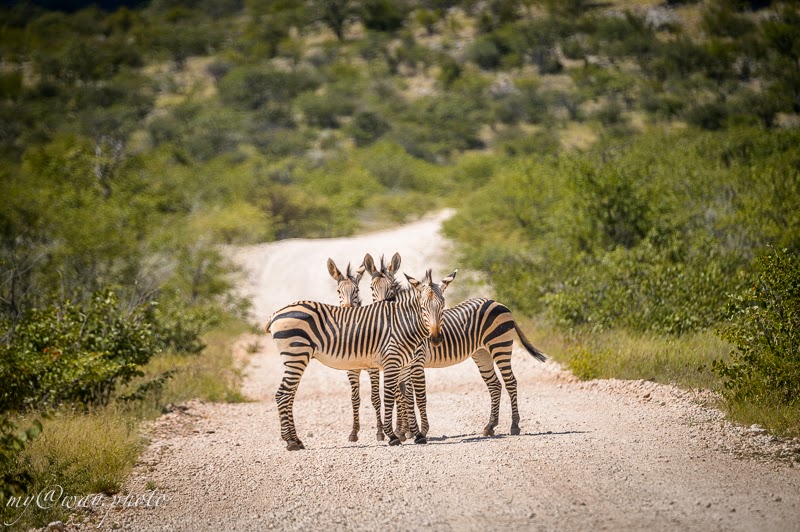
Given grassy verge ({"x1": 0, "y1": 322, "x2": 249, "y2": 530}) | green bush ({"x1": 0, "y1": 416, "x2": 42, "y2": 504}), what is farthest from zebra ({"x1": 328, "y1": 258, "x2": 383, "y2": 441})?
green bush ({"x1": 0, "y1": 416, "x2": 42, "y2": 504})

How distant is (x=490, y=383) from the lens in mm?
11359

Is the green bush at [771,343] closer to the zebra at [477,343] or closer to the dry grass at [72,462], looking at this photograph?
the zebra at [477,343]

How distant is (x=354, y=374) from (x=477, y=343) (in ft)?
5.32

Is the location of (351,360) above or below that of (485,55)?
above

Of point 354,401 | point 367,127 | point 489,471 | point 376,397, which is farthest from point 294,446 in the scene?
point 367,127

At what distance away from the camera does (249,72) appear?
82.8 metres

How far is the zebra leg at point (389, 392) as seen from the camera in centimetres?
1046

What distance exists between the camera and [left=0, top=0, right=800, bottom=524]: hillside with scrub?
505 inches

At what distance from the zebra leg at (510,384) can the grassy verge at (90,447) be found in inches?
181

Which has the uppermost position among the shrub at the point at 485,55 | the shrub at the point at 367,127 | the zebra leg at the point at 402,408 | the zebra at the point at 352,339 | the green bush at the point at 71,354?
the zebra at the point at 352,339

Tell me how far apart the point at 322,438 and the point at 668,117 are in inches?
2173

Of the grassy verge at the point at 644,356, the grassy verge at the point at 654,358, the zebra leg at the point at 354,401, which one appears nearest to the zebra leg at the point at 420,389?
the zebra leg at the point at 354,401

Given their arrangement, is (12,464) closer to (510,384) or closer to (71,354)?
(71,354)

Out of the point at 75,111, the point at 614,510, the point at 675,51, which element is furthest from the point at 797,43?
the point at 614,510
